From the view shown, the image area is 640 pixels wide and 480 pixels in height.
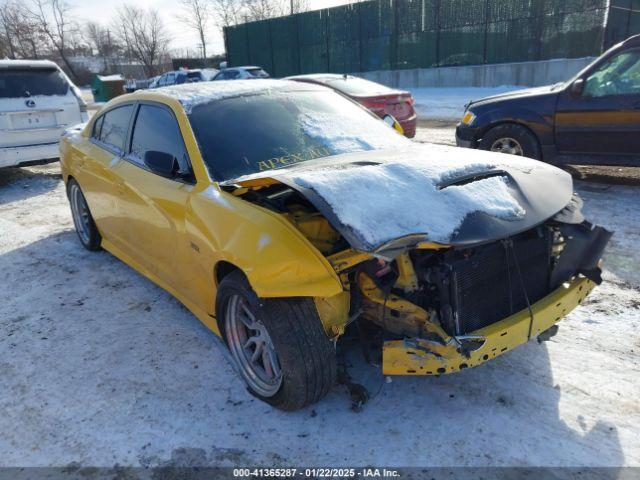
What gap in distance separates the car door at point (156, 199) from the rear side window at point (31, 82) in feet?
16.6

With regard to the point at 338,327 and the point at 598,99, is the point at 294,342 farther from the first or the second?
the point at 598,99

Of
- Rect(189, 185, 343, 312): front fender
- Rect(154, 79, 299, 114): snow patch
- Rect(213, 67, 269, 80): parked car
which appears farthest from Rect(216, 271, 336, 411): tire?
Rect(213, 67, 269, 80): parked car

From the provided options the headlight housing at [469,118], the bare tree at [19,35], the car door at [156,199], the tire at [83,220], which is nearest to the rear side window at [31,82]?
the tire at [83,220]

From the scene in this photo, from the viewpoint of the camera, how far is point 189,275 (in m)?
3.24

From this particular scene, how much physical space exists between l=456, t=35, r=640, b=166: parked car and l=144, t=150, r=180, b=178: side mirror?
5.00 meters

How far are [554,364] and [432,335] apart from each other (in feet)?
3.44

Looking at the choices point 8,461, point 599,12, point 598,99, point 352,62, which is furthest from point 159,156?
point 352,62

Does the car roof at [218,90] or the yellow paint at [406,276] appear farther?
the car roof at [218,90]

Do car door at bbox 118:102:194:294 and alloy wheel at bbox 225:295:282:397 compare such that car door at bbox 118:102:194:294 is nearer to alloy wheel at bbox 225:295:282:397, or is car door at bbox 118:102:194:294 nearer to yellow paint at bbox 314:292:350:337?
alloy wheel at bbox 225:295:282:397

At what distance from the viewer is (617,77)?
590 cm

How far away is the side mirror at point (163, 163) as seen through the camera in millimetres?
3191

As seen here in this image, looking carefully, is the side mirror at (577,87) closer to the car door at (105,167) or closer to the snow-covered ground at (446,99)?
the car door at (105,167)

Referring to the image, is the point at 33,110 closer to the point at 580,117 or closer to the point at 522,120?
the point at 522,120

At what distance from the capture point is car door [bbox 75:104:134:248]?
416 centimetres
